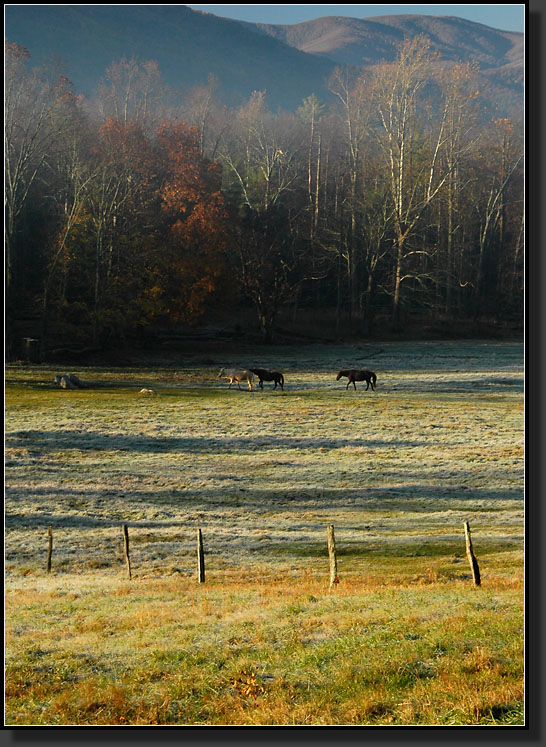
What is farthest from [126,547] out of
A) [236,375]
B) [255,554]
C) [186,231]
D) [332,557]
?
[186,231]

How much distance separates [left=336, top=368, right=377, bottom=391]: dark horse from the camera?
17.9 m

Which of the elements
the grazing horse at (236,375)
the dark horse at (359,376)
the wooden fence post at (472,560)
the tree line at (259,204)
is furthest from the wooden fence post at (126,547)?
the dark horse at (359,376)

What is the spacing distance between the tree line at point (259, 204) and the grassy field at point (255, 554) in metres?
2.88

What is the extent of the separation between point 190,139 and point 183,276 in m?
8.38

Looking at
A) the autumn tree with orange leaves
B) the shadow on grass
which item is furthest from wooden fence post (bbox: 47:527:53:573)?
the autumn tree with orange leaves

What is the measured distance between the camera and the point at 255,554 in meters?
9.00

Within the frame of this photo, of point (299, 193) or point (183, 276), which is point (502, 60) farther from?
point (299, 193)

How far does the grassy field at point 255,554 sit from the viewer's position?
5.44 meters

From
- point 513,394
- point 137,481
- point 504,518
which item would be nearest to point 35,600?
point 137,481

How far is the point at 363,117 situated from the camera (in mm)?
22609

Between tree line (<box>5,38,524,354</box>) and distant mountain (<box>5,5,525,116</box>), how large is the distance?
0.78 metres

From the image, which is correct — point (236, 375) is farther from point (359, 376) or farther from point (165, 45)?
point (165, 45)

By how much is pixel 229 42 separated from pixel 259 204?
17.1 meters

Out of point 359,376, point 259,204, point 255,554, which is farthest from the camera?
point 259,204
